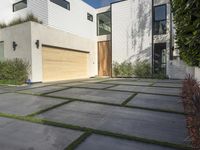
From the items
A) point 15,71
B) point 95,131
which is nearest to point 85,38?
point 15,71

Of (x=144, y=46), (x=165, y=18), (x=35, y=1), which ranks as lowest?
(x=144, y=46)

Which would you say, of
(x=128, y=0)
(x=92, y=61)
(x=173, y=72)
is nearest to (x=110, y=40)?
(x=92, y=61)

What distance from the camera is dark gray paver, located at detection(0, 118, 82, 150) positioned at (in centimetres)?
226

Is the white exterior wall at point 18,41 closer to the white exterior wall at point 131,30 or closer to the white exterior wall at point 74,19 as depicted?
the white exterior wall at point 74,19

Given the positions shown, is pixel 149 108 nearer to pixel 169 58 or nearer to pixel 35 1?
pixel 169 58

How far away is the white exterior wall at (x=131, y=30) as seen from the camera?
13.6m

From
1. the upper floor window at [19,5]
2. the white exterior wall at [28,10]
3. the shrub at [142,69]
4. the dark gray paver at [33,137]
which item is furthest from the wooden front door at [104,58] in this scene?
the dark gray paver at [33,137]

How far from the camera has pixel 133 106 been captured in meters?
4.37

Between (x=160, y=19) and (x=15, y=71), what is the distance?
36.9 ft

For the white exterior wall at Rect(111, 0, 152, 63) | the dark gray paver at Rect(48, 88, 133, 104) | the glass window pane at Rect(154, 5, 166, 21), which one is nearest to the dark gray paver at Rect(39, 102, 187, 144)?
the dark gray paver at Rect(48, 88, 133, 104)

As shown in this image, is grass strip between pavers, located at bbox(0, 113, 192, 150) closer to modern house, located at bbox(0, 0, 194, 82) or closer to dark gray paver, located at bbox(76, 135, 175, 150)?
dark gray paver, located at bbox(76, 135, 175, 150)

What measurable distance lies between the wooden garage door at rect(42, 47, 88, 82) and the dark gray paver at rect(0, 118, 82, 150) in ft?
26.2

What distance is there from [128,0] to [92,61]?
20.6 ft

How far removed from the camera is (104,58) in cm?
1611
